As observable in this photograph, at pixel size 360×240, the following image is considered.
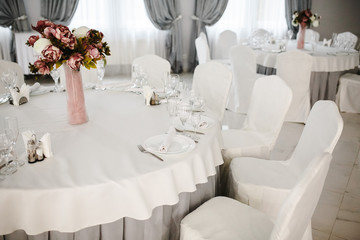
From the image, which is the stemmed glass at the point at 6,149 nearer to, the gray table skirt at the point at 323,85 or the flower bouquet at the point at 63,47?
the flower bouquet at the point at 63,47

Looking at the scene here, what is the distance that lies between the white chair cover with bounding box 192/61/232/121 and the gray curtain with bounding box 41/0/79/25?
14.4 ft

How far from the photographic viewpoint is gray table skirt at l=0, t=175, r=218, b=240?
5.07 ft

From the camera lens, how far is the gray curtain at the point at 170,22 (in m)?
6.83

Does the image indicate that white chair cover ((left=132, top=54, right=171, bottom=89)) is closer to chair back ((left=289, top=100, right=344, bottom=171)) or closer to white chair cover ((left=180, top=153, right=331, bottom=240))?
chair back ((left=289, top=100, right=344, bottom=171))

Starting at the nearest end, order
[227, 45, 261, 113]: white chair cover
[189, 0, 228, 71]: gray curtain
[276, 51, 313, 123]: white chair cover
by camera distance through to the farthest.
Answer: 1. [276, 51, 313, 123]: white chair cover
2. [227, 45, 261, 113]: white chair cover
3. [189, 0, 228, 71]: gray curtain

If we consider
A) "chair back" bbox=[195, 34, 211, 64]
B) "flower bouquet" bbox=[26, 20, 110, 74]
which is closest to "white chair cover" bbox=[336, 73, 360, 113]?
"chair back" bbox=[195, 34, 211, 64]

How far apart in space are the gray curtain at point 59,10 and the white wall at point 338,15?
5.38 m

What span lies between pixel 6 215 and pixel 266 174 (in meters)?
1.52

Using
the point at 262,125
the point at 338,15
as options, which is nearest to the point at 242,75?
the point at 262,125

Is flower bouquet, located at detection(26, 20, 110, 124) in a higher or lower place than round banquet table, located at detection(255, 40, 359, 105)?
higher

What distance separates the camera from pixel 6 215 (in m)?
1.37

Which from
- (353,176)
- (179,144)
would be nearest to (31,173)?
(179,144)

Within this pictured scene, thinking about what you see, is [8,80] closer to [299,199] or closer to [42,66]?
[42,66]

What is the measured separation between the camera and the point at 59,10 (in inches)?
254
